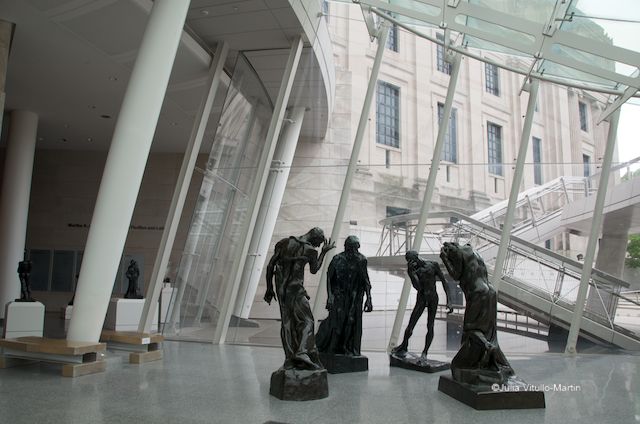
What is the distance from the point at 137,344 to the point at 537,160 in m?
8.10

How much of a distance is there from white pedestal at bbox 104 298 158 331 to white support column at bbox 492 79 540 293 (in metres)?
7.47

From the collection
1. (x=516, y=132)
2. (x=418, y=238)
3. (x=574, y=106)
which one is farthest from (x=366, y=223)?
(x=574, y=106)

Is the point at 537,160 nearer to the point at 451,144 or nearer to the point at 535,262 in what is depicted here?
the point at 451,144

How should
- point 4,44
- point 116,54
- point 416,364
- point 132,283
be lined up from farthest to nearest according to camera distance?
point 132,283 → point 116,54 → point 4,44 → point 416,364

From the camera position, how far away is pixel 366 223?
972 cm

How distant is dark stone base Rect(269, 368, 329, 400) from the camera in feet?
15.4

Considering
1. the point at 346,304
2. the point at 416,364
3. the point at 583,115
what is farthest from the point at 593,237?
the point at 346,304

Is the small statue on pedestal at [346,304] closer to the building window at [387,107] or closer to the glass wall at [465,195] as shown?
the glass wall at [465,195]

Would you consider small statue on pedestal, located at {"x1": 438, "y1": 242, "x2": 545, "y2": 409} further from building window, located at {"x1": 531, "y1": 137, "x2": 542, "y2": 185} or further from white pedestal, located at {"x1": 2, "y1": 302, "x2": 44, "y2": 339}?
white pedestal, located at {"x1": 2, "y1": 302, "x2": 44, "y2": 339}

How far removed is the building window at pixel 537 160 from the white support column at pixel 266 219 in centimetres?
496

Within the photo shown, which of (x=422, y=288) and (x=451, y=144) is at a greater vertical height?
(x=451, y=144)

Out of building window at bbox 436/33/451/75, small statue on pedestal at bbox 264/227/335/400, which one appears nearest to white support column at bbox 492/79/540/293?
building window at bbox 436/33/451/75

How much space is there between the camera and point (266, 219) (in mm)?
10078

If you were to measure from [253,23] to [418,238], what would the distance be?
196 inches
